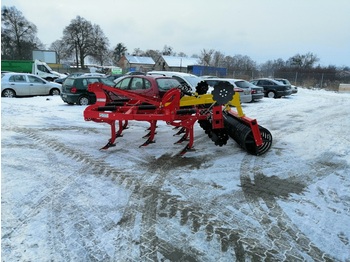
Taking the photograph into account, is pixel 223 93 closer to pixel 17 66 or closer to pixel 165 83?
pixel 165 83

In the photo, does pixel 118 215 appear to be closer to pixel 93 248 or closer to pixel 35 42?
pixel 93 248

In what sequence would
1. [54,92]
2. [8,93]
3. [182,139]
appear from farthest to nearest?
[54,92] < [8,93] < [182,139]

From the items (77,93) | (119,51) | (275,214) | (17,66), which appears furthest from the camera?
(119,51)

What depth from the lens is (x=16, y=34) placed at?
5191 centimetres

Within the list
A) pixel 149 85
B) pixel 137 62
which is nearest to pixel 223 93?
pixel 149 85

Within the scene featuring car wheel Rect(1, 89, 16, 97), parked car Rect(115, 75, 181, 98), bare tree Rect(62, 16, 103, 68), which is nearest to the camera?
parked car Rect(115, 75, 181, 98)

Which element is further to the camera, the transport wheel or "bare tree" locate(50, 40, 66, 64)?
"bare tree" locate(50, 40, 66, 64)

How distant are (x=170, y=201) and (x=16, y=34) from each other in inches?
2304

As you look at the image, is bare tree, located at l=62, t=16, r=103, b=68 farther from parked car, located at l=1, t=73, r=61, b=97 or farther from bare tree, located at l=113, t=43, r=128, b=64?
parked car, located at l=1, t=73, r=61, b=97

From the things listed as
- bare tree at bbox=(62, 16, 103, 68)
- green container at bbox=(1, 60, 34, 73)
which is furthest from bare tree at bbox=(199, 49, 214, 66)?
green container at bbox=(1, 60, 34, 73)

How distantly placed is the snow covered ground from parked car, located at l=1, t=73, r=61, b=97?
10181mm

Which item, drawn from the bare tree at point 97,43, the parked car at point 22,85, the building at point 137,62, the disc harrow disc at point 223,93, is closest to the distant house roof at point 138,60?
the building at point 137,62

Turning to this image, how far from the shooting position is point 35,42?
183ft

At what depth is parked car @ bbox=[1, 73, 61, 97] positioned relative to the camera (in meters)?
16.0
